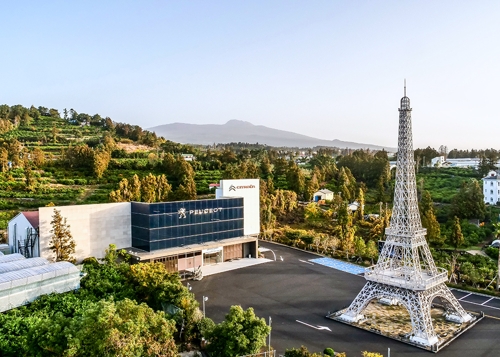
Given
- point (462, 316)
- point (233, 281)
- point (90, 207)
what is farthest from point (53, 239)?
point (462, 316)

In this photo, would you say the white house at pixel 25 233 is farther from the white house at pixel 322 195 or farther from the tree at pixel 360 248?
the white house at pixel 322 195

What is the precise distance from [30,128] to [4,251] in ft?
220

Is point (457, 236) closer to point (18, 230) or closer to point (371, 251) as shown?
point (371, 251)

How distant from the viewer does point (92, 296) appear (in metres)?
23.8

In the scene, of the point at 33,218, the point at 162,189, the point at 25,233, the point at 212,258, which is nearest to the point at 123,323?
the point at 33,218

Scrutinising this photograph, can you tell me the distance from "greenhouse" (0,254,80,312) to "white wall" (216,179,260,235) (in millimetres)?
18353

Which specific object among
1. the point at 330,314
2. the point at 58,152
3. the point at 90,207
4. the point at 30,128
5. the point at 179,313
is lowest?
the point at 330,314

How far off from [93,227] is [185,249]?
309 inches

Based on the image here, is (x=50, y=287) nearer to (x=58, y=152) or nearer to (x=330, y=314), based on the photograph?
(x=330, y=314)

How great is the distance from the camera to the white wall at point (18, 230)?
107ft

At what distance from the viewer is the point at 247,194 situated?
140ft

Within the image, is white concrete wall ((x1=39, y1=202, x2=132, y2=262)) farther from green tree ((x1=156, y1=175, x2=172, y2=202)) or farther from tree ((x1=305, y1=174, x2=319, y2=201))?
tree ((x1=305, y1=174, x2=319, y2=201))

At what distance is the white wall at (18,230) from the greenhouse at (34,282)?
27.2 feet

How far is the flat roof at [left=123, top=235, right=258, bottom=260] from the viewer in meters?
33.6
